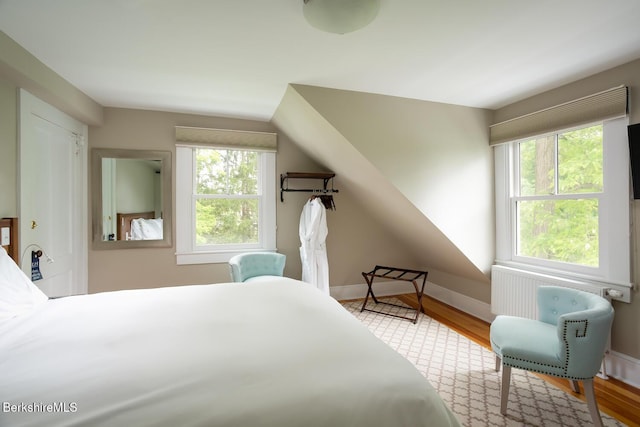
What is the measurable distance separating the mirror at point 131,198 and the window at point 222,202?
16 centimetres

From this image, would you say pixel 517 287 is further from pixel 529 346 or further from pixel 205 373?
pixel 205 373

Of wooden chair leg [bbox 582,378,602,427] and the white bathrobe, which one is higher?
the white bathrobe

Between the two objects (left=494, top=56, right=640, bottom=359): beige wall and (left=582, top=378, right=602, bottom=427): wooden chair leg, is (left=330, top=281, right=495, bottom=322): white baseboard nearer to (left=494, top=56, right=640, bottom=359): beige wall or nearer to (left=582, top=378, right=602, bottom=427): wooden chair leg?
(left=494, top=56, right=640, bottom=359): beige wall

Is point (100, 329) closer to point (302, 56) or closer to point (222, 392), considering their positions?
point (222, 392)

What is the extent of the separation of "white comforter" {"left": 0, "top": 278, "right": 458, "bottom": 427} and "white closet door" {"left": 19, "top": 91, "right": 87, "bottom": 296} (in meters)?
1.25

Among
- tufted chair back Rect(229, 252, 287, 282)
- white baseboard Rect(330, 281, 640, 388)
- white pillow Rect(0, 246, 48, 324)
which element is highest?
white pillow Rect(0, 246, 48, 324)

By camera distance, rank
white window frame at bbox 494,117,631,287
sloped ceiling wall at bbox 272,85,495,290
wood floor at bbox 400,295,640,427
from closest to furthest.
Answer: wood floor at bbox 400,295,640,427, white window frame at bbox 494,117,631,287, sloped ceiling wall at bbox 272,85,495,290

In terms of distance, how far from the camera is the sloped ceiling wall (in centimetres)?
270

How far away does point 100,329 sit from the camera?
138 centimetres

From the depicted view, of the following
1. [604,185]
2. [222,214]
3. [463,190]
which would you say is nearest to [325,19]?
[463,190]

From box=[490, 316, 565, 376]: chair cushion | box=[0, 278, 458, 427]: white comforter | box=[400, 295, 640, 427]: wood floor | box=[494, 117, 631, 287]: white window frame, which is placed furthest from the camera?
box=[494, 117, 631, 287]: white window frame

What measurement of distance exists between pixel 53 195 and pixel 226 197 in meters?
1.60

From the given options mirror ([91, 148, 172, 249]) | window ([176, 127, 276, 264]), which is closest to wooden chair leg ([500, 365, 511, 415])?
window ([176, 127, 276, 264])

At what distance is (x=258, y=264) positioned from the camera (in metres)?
3.30
